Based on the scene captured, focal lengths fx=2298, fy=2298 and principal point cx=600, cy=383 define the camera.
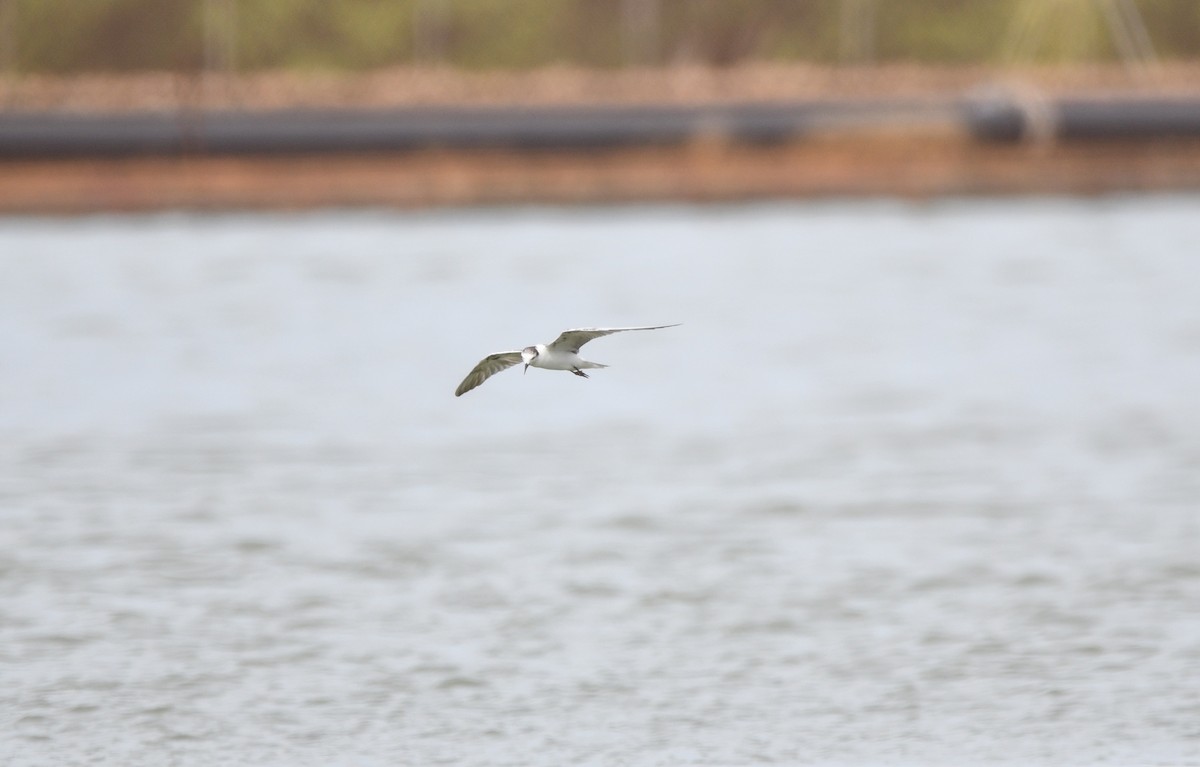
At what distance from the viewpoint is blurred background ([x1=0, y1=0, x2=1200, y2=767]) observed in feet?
37.7

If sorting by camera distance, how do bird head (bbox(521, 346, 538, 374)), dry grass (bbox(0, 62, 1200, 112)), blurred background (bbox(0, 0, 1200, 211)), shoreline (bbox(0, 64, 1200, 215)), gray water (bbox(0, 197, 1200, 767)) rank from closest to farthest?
bird head (bbox(521, 346, 538, 374)), gray water (bbox(0, 197, 1200, 767)), blurred background (bbox(0, 0, 1200, 211)), shoreline (bbox(0, 64, 1200, 215)), dry grass (bbox(0, 62, 1200, 112))

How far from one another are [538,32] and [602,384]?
92.6ft

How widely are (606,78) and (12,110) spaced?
1268cm

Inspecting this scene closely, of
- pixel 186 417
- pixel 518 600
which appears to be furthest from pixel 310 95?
pixel 518 600

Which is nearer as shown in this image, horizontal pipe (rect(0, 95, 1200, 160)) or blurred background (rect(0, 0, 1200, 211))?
horizontal pipe (rect(0, 95, 1200, 160))

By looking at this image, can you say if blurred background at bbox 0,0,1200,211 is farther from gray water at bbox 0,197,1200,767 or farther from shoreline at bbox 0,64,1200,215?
gray water at bbox 0,197,1200,767

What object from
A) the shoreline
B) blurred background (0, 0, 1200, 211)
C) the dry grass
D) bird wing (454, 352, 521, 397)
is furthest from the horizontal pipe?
bird wing (454, 352, 521, 397)

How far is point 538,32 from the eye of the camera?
52.6m

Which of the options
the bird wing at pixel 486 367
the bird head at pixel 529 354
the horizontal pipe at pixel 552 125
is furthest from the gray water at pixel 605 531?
the horizontal pipe at pixel 552 125

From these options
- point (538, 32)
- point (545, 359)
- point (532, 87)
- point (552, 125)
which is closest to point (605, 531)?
point (545, 359)

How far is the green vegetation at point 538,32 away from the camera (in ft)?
165

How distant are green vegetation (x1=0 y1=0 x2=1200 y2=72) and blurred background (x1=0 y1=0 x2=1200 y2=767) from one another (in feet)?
0.39

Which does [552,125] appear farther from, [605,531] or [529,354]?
[529,354]

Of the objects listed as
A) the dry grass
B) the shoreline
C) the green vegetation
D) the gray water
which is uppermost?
the green vegetation
